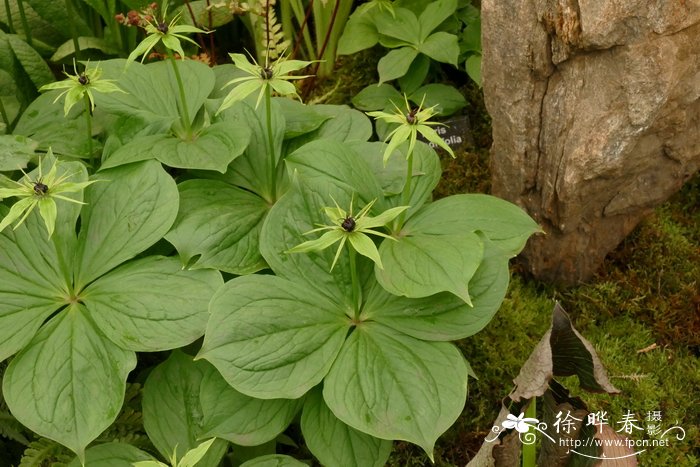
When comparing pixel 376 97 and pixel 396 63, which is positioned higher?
pixel 396 63

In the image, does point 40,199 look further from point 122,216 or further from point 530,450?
point 530,450

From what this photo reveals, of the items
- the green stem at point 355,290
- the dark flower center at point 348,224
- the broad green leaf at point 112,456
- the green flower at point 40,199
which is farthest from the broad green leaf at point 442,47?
the broad green leaf at point 112,456

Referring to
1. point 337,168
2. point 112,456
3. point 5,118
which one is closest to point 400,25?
point 337,168

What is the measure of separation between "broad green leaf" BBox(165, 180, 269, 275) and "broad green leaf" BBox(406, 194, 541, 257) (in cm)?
59

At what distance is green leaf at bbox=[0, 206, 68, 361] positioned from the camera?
2.53 m

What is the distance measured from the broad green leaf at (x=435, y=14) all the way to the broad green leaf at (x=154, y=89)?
1.20 meters

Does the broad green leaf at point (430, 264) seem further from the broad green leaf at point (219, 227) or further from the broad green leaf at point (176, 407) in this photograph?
the broad green leaf at point (176, 407)

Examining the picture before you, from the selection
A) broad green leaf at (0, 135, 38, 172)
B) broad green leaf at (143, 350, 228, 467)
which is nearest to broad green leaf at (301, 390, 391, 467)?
broad green leaf at (143, 350, 228, 467)

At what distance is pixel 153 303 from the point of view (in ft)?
8.48

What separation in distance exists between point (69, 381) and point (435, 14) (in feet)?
8.29

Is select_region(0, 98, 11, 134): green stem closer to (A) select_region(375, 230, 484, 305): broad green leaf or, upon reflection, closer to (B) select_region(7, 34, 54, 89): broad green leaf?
(B) select_region(7, 34, 54, 89): broad green leaf

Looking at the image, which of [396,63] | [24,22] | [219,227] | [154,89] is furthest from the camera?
[396,63]

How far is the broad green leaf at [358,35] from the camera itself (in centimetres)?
403

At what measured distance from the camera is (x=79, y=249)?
2.74m
